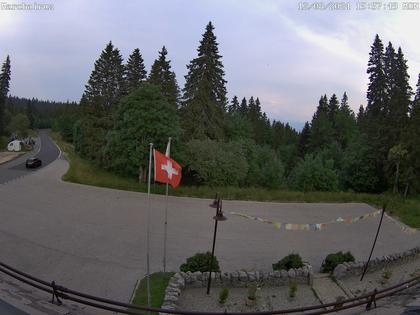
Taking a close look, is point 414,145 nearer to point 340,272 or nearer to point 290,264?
point 340,272

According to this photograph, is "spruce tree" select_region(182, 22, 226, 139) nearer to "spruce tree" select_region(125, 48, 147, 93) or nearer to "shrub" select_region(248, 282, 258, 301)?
"spruce tree" select_region(125, 48, 147, 93)

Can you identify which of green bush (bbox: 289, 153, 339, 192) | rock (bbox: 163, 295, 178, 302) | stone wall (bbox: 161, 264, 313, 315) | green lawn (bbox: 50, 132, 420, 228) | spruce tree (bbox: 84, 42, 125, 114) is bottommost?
rock (bbox: 163, 295, 178, 302)

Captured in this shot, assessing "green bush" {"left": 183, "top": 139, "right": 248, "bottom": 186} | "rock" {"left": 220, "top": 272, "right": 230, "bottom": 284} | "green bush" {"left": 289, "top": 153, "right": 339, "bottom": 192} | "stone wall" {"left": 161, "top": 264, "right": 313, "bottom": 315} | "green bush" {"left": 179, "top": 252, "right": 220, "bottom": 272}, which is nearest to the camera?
"stone wall" {"left": 161, "top": 264, "right": 313, "bottom": 315}

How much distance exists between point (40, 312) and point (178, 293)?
11.9 ft

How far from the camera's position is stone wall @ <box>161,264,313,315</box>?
36.0 ft

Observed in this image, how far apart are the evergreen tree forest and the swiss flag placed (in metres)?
18.8

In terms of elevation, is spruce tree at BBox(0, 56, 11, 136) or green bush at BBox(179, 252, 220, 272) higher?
spruce tree at BBox(0, 56, 11, 136)

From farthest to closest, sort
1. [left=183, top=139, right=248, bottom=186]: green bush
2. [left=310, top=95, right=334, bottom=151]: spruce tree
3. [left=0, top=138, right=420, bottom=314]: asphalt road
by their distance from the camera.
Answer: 1. [left=310, top=95, right=334, bottom=151]: spruce tree
2. [left=183, top=139, right=248, bottom=186]: green bush
3. [left=0, top=138, right=420, bottom=314]: asphalt road

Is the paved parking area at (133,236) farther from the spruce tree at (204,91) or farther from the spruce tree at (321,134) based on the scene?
the spruce tree at (321,134)

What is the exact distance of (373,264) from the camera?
43.5ft

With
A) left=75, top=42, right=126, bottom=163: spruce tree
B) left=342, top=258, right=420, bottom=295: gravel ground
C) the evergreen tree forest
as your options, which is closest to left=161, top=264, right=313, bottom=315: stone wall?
left=342, top=258, right=420, bottom=295: gravel ground

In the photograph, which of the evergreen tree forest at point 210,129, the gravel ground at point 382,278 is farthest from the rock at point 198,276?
the evergreen tree forest at point 210,129

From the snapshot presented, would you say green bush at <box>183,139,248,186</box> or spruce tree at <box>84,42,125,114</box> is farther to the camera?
spruce tree at <box>84,42,125,114</box>

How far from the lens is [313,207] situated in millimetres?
23969
